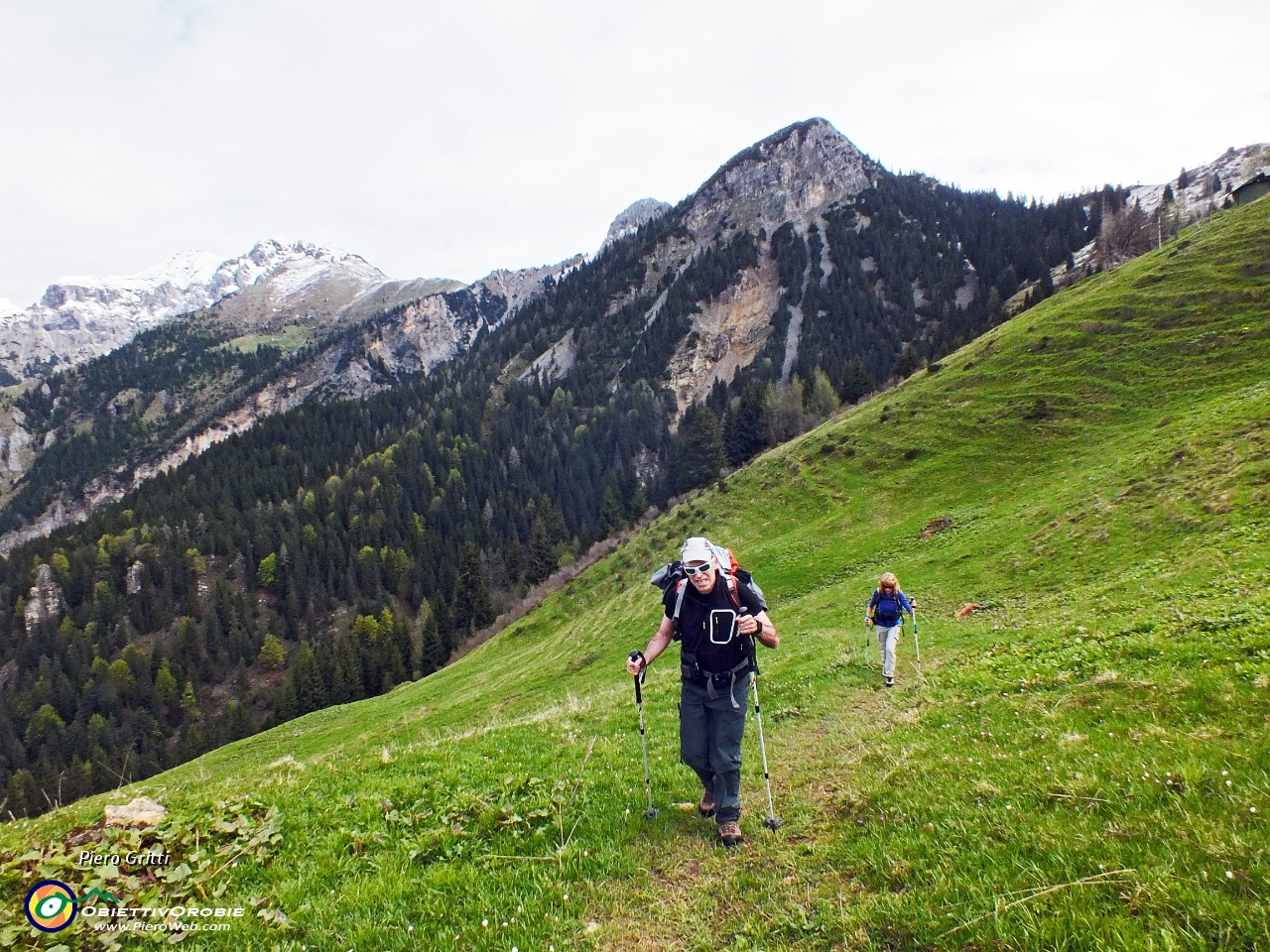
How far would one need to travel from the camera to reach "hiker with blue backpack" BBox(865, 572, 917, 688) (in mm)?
15047

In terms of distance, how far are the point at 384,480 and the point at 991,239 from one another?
660ft

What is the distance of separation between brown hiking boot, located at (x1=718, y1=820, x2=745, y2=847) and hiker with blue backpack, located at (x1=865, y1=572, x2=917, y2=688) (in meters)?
9.60

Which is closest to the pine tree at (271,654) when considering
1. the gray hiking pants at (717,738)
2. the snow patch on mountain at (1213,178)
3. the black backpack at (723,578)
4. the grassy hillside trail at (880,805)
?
the grassy hillside trail at (880,805)

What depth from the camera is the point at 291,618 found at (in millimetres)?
131625

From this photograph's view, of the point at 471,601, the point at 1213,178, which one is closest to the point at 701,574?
the point at 471,601

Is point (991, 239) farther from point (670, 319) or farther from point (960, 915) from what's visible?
point (960, 915)

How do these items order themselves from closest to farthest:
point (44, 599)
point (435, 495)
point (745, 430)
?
point (745, 430) < point (44, 599) < point (435, 495)

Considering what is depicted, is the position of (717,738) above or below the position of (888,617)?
above

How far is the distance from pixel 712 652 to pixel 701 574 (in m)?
1.05

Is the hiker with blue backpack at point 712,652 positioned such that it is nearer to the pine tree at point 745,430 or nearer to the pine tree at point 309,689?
the pine tree at point 745,430

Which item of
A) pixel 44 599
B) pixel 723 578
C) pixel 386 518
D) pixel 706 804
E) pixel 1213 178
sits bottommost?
pixel 44 599

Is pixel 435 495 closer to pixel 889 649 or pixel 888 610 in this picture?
pixel 888 610

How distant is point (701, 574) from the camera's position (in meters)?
7.42

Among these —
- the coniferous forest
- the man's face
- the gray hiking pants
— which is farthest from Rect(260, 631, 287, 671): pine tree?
the man's face
